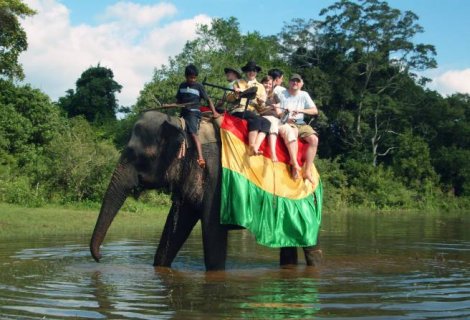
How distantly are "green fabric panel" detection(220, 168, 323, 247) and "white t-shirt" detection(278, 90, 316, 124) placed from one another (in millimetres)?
1365

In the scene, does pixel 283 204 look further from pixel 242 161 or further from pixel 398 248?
pixel 398 248

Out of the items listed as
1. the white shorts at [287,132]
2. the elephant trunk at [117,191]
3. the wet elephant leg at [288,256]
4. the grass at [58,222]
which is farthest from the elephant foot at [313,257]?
the grass at [58,222]

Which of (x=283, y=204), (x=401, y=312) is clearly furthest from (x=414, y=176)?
(x=401, y=312)

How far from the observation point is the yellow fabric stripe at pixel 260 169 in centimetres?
1080

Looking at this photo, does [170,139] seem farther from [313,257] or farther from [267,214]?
[313,257]

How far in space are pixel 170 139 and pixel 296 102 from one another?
235 centimetres

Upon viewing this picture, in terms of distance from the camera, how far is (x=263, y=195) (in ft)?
36.0

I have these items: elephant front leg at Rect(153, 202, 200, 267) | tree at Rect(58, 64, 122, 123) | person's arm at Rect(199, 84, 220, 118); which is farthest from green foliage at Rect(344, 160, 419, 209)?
person's arm at Rect(199, 84, 220, 118)

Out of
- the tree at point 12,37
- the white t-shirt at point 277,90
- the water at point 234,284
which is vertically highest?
the tree at point 12,37

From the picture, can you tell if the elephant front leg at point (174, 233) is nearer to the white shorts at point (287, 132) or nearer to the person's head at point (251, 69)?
the white shorts at point (287, 132)

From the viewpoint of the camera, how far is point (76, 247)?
46.4 feet

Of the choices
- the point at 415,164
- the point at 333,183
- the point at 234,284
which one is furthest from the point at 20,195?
the point at 415,164

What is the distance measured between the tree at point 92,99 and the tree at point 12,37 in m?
17.5

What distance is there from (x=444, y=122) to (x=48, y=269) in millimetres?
41703
